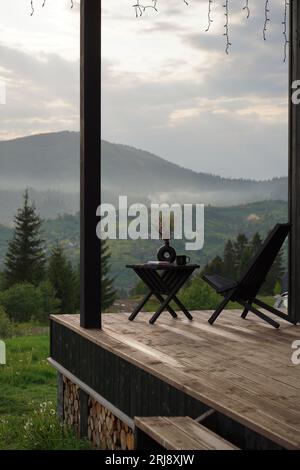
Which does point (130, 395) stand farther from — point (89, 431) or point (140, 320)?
point (140, 320)

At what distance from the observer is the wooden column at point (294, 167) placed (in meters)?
6.39

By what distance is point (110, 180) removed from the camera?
4153 cm

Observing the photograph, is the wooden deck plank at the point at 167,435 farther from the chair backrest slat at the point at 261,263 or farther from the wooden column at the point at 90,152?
the chair backrest slat at the point at 261,263

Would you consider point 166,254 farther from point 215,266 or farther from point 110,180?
point 110,180

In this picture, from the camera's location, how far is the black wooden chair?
600 cm

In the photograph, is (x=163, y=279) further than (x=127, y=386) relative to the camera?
Yes

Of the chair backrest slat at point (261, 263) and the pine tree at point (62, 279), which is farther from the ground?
the chair backrest slat at point (261, 263)

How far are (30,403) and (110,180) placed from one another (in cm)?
3229

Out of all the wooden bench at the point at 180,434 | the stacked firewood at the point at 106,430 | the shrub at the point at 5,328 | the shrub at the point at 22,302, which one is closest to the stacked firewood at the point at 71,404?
the stacked firewood at the point at 106,430

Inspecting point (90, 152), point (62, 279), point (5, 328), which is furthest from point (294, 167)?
point (62, 279)

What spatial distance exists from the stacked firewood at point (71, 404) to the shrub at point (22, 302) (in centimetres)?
1954

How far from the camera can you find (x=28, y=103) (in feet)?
141

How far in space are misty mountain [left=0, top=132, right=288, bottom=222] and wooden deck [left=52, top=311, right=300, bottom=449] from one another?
91.5 ft
